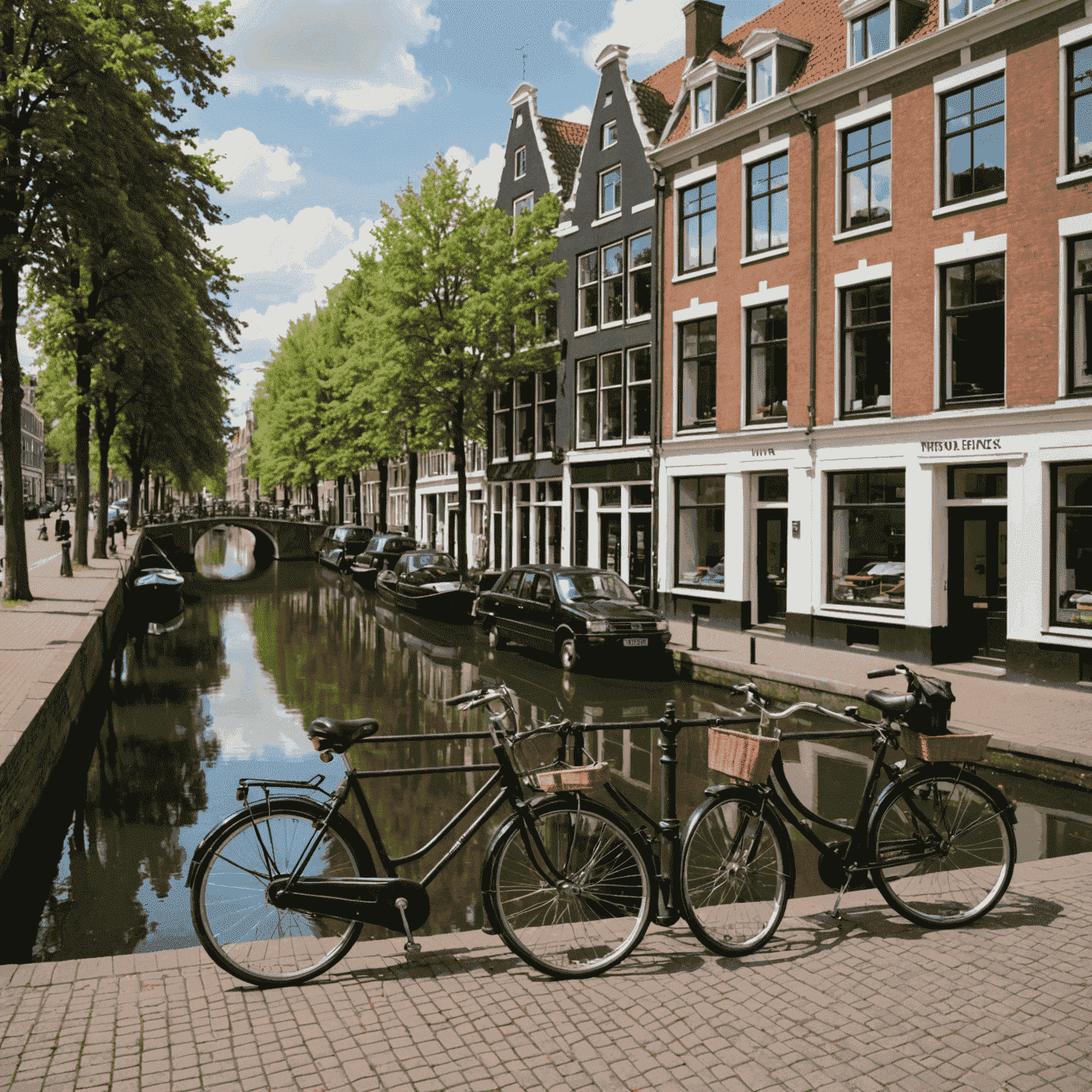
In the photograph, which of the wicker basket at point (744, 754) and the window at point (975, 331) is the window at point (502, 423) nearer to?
the window at point (975, 331)

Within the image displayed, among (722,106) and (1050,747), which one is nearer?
(1050,747)

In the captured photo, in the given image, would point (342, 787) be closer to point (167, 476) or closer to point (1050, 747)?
point (1050, 747)

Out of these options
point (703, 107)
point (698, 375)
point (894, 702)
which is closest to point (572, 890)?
point (894, 702)

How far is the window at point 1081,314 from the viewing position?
49.2ft

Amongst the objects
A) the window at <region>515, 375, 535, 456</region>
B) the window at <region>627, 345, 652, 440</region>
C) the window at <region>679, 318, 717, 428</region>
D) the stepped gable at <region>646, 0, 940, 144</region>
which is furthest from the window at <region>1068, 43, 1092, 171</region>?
the window at <region>515, 375, 535, 456</region>

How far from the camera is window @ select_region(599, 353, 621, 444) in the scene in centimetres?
2780

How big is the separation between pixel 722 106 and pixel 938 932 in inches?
854

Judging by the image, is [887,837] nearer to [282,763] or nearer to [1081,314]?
[282,763]

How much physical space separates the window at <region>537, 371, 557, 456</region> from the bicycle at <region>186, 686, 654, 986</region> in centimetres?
2689

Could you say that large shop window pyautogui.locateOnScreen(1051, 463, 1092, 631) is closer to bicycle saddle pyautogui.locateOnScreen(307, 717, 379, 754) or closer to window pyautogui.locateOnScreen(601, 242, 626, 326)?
bicycle saddle pyautogui.locateOnScreen(307, 717, 379, 754)

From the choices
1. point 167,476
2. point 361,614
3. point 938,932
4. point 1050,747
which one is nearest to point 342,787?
point 938,932

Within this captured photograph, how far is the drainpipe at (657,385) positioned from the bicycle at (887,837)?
64.3 ft

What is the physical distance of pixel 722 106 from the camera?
22953 mm

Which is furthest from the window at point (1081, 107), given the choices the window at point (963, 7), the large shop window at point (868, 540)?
the large shop window at point (868, 540)
